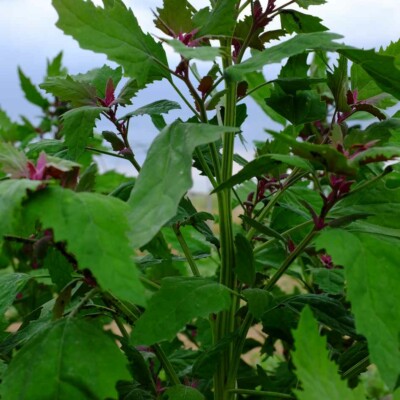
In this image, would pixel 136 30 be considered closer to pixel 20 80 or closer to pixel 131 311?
pixel 131 311

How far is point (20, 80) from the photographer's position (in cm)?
157

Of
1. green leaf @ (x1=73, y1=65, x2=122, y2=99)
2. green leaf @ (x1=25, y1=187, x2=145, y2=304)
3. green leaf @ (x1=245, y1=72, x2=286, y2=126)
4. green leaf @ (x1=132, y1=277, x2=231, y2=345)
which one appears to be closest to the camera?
green leaf @ (x1=25, y1=187, x2=145, y2=304)

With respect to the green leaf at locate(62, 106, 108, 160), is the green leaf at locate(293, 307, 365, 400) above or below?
below

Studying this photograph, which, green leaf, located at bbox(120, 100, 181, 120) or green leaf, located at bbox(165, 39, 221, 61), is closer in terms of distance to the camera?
green leaf, located at bbox(165, 39, 221, 61)

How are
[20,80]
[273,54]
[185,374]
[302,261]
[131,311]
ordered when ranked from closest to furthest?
[273,54], [131,311], [185,374], [302,261], [20,80]

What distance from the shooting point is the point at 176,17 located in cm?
66

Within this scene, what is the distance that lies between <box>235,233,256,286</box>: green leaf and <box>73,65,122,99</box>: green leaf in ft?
0.98

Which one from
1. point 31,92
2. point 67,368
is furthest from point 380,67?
point 31,92

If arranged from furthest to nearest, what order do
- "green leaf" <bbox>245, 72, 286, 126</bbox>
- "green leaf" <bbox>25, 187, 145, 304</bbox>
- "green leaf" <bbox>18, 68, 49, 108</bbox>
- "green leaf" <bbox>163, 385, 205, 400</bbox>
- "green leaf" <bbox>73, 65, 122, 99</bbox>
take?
"green leaf" <bbox>18, 68, 49, 108</bbox> < "green leaf" <bbox>245, 72, 286, 126</bbox> < "green leaf" <bbox>73, 65, 122, 99</bbox> < "green leaf" <bbox>163, 385, 205, 400</bbox> < "green leaf" <bbox>25, 187, 145, 304</bbox>

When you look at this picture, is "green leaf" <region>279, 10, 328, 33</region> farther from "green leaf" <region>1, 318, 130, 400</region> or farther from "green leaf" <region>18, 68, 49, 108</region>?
"green leaf" <region>18, 68, 49, 108</region>

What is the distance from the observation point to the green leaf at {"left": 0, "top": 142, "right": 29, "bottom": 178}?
1.77 feet

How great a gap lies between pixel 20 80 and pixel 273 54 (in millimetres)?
1157

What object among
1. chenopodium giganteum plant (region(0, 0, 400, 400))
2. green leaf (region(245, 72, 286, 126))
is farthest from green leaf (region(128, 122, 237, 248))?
green leaf (region(245, 72, 286, 126))

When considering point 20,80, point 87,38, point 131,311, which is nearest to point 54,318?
point 131,311
